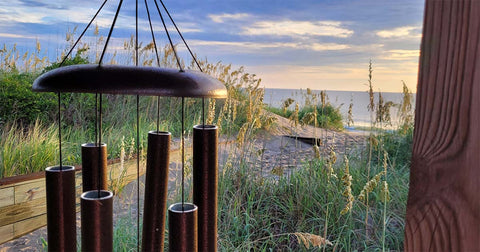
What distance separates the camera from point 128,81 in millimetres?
1067

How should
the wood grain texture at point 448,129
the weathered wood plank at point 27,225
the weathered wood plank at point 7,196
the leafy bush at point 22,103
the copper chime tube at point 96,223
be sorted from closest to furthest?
the wood grain texture at point 448,129 < the copper chime tube at point 96,223 < the weathered wood plank at point 7,196 < the weathered wood plank at point 27,225 < the leafy bush at point 22,103

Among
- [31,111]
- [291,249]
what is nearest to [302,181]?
[291,249]

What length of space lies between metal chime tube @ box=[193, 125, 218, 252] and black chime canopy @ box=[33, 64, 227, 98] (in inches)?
7.3

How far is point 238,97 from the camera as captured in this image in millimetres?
7488

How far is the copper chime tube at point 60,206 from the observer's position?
1.41 metres

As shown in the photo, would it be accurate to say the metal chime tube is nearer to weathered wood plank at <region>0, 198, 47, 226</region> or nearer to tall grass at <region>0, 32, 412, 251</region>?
tall grass at <region>0, 32, 412, 251</region>

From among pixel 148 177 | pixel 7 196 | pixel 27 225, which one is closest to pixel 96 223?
pixel 148 177

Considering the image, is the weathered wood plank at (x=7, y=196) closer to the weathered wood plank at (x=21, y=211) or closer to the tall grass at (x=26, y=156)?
the weathered wood plank at (x=21, y=211)

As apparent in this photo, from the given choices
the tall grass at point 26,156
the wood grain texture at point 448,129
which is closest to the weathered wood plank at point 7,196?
the tall grass at point 26,156

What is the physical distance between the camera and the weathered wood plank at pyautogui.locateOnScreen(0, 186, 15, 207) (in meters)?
3.42

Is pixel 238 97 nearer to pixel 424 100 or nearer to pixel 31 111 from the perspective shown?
pixel 31 111

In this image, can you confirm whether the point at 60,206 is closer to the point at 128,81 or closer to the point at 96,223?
the point at 96,223

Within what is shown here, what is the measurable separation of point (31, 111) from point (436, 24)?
17.4 feet

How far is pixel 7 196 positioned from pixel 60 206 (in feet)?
7.98
